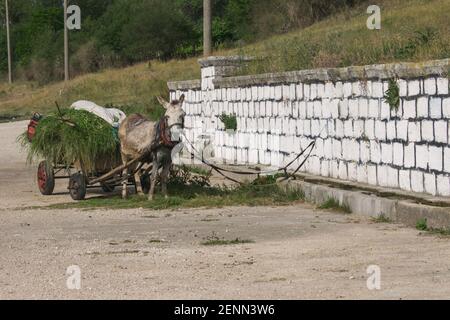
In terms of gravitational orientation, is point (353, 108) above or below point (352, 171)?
above

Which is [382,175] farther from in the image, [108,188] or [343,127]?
[108,188]

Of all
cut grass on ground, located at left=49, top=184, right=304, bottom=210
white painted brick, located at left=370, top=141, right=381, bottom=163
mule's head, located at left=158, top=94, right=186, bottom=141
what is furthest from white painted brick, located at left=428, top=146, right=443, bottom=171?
mule's head, located at left=158, top=94, right=186, bottom=141

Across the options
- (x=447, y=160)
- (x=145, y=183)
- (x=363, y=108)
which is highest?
(x=363, y=108)

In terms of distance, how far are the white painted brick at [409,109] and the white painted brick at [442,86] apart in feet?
2.69

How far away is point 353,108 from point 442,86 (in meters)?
3.29

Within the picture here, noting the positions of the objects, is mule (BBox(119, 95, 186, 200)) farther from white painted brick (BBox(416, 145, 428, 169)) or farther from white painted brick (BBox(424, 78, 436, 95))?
white painted brick (BBox(424, 78, 436, 95))

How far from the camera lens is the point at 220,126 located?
26.6 m

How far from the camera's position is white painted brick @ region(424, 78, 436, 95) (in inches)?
632

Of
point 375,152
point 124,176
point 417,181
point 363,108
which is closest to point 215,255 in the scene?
point 417,181

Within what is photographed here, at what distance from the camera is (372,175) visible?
18.2 m

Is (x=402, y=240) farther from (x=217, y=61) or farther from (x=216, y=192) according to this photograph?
(x=217, y=61)

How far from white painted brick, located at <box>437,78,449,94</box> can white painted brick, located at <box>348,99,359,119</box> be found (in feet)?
9.84

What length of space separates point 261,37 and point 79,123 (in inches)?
2171

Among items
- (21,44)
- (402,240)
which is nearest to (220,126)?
(402,240)
